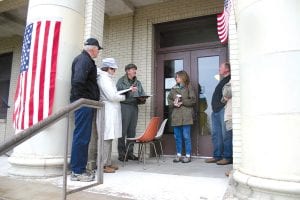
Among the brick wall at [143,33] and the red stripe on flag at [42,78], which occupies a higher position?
the brick wall at [143,33]

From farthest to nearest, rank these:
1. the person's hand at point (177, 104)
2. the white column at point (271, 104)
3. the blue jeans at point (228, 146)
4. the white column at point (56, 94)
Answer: the person's hand at point (177, 104), the blue jeans at point (228, 146), the white column at point (56, 94), the white column at point (271, 104)

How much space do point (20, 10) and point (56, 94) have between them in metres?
4.19

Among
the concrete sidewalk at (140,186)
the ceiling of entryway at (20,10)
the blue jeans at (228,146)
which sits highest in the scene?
the ceiling of entryway at (20,10)

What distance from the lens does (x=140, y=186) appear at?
3389 millimetres

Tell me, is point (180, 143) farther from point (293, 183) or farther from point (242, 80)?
point (293, 183)

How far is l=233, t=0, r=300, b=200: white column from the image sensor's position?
2.50 metres

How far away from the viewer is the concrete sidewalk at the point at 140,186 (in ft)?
9.88

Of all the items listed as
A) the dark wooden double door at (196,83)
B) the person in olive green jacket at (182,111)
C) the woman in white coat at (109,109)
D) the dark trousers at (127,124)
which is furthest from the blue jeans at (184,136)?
the woman in white coat at (109,109)

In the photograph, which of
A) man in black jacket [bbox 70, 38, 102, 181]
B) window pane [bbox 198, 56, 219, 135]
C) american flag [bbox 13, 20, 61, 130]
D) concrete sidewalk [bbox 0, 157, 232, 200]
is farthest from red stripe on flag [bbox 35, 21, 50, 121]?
window pane [bbox 198, 56, 219, 135]

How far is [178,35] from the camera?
6.51 m

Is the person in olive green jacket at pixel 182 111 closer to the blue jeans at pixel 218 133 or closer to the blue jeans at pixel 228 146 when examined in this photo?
the blue jeans at pixel 218 133

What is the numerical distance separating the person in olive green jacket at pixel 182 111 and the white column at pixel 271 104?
98.3 inches

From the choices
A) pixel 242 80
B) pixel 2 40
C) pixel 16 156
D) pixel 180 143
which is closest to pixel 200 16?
pixel 180 143

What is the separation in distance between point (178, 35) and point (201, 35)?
20.5 inches
